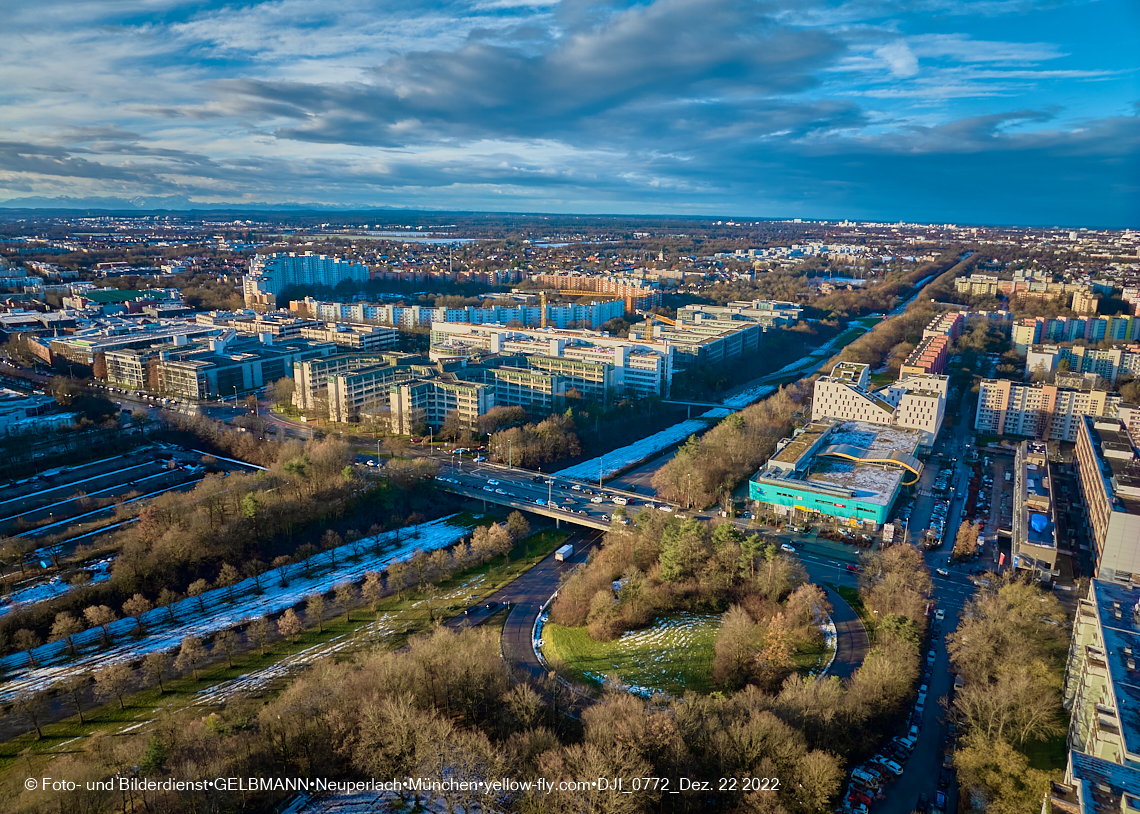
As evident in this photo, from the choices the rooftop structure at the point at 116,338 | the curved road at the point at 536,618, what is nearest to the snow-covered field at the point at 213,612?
the curved road at the point at 536,618

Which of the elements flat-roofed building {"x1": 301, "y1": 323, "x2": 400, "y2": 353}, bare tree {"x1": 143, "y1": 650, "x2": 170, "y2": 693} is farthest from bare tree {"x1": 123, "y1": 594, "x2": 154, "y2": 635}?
flat-roofed building {"x1": 301, "y1": 323, "x2": 400, "y2": 353}

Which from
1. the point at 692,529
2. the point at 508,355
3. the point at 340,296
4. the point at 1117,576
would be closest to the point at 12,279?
the point at 340,296

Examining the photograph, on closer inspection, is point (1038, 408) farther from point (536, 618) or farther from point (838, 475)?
point (536, 618)

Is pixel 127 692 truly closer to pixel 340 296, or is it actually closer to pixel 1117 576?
pixel 1117 576

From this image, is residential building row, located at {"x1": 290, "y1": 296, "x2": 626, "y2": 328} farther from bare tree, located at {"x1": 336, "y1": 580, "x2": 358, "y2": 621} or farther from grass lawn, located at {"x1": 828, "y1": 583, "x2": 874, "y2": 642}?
grass lawn, located at {"x1": 828, "y1": 583, "x2": 874, "y2": 642}

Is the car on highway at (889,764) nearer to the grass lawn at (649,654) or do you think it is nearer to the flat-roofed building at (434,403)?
the grass lawn at (649,654)
